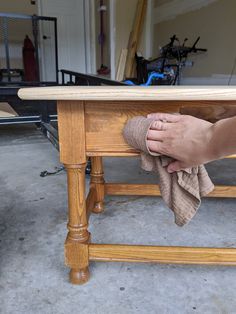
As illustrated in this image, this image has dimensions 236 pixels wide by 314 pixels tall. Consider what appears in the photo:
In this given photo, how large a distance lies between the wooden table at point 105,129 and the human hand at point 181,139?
6 centimetres

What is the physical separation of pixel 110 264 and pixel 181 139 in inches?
23.5

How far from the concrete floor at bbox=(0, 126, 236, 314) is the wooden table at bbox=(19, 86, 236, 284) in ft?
0.30

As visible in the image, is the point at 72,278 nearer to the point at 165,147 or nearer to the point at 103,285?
the point at 103,285

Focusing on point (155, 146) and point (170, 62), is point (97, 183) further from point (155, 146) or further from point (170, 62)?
point (170, 62)

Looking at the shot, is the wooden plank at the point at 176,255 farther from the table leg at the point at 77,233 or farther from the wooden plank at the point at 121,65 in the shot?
the wooden plank at the point at 121,65

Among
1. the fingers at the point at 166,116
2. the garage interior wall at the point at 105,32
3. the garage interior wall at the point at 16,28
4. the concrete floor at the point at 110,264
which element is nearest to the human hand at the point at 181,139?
the fingers at the point at 166,116

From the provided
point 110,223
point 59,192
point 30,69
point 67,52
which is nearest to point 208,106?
point 110,223

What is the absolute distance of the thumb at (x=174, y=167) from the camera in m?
0.79

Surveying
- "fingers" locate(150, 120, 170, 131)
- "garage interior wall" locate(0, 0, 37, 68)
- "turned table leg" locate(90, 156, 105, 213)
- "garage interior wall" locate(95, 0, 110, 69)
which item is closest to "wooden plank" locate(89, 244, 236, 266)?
"fingers" locate(150, 120, 170, 131)

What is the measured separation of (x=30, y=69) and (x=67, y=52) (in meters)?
1.13

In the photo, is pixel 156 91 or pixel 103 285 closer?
pixel 156 91

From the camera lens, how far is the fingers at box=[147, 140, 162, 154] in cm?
78

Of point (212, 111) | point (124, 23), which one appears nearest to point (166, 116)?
point (212, 111)

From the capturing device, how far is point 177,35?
466 cm
